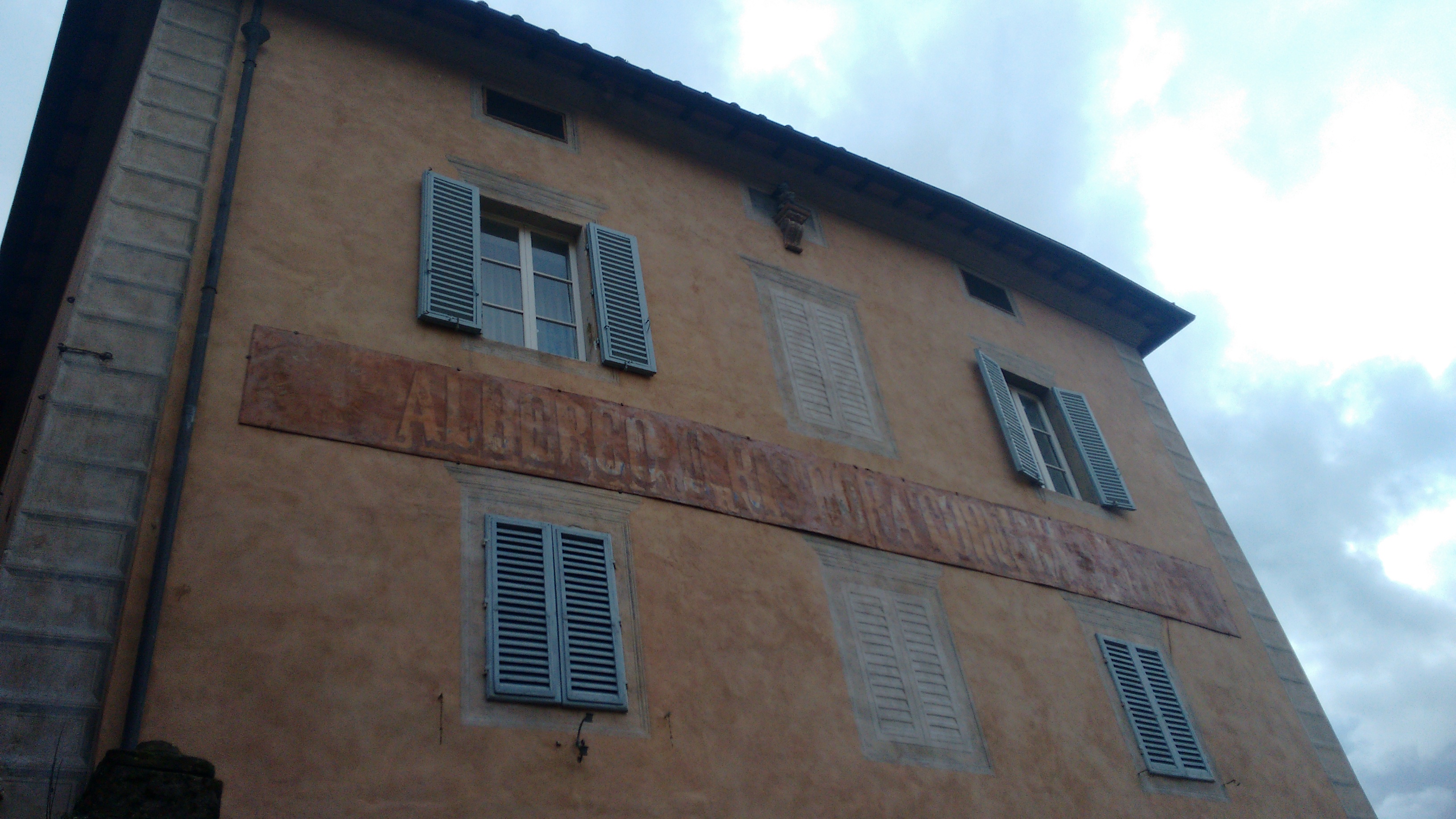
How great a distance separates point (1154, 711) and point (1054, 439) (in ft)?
9.87

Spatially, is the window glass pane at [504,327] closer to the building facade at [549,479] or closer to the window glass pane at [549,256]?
the building facade at [549,479]

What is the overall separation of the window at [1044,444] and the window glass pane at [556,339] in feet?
14.6

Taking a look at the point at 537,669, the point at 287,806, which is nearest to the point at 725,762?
the point at 537,669

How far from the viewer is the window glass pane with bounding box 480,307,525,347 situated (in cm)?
746

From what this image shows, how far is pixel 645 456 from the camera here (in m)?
7.22

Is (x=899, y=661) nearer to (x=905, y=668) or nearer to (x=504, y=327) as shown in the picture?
(x=905, y=668)

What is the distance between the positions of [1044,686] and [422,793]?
4.65 metres

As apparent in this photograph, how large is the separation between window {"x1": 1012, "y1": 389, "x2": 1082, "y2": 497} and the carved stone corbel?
264 cm

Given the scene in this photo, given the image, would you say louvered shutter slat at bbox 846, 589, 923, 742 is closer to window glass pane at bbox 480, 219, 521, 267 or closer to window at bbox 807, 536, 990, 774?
window at bbox 807, 536, 990, 774

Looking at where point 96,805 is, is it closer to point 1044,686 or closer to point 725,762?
point 725,762

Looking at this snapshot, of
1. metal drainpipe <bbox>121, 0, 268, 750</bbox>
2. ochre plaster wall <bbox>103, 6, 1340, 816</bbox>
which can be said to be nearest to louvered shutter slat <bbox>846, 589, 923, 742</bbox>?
Result: ochre plaster wall <bbox>103, 6, 1340, 816</bbox>

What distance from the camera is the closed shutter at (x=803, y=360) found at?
861cm

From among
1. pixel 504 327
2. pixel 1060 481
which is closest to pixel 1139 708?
pixel 1060 481

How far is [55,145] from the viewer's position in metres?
9.30
